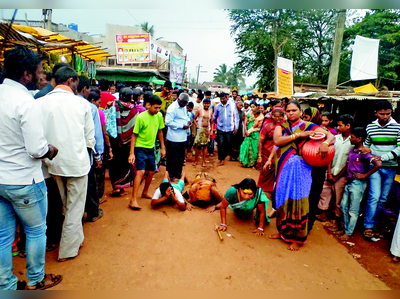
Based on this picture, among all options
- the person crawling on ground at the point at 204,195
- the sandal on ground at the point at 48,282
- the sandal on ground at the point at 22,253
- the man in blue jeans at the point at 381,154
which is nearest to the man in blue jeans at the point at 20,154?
the sandal on ground at the point at 48,282

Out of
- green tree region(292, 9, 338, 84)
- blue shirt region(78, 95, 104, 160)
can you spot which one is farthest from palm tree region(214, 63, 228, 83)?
blue shirt region(78, 95, 104, 160)

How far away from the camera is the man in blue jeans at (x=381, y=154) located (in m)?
3.52

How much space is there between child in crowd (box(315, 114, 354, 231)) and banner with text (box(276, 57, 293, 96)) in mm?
9605

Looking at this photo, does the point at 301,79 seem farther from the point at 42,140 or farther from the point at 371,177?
the point at 42,140

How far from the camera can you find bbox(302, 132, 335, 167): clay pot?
2.99 metres

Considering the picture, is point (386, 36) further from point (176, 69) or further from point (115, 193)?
point (115, 193)

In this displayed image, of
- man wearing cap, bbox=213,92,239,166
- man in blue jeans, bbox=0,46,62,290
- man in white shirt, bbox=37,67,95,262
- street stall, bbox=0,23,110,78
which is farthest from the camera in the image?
man wearing cap, bbox=213,92,239,166

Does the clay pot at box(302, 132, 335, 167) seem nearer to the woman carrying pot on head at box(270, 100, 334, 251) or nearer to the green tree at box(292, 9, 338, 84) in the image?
the woman carrying pot on head at box(270, 100, 334, 251)

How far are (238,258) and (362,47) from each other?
1134 centimetres

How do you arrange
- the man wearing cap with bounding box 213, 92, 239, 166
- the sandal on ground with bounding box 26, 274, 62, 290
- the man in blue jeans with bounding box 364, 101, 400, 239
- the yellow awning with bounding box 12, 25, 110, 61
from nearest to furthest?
the sandal on ground with bounding box 26, 274, 62, 290 → the man in blue jeans with bounding box 364, 101, 400, 239 → the man wearing cap with bounding box 213, 92, 239, 166 → the yellow awning with bounding box 12, 25, 110, 61

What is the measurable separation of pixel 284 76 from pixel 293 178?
36.8 feet

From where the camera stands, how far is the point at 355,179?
366 cm

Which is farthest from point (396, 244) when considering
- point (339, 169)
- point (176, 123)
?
point (176, 123)

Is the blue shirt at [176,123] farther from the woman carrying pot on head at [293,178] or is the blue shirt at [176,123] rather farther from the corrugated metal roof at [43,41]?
the corrugated metal roof at [43,41]
